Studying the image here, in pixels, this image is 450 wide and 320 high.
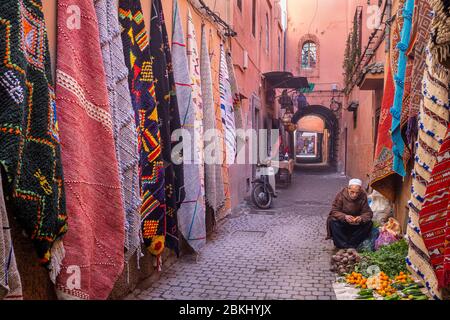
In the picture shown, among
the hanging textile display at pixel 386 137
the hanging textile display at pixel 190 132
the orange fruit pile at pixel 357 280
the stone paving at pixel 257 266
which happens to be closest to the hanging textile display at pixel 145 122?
the stone paving at pixel 257 266

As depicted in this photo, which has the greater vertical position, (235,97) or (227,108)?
(235,97)

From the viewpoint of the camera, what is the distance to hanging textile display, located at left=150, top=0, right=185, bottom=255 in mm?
3711

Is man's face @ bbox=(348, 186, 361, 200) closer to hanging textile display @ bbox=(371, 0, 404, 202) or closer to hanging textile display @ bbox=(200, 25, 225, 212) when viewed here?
hanging textile display @ bbox=(371, 0, 404, 202)

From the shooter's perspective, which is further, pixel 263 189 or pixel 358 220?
pixel 263 189

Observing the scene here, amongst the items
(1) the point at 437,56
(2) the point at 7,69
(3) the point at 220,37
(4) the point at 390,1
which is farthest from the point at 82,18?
(4) the point at 390,1

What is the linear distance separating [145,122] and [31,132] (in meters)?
1.44

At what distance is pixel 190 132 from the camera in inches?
174

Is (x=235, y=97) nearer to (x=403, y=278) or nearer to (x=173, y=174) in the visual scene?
(x=173, y=174)

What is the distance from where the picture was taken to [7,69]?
1.71m

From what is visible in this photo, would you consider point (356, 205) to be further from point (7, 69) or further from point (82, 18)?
point (7, 69)

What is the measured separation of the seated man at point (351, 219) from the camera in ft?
16.8

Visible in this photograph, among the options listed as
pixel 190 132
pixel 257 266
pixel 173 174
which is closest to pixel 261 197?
pixel 257 266
